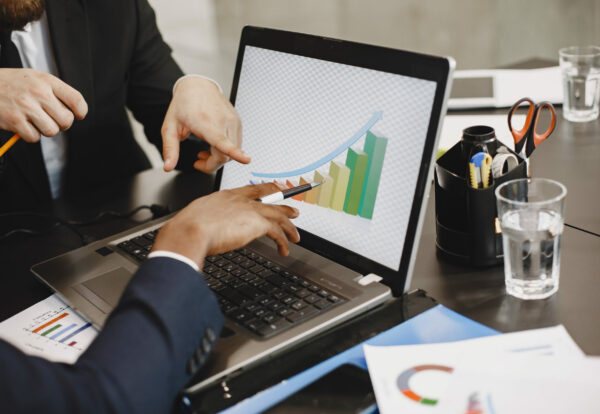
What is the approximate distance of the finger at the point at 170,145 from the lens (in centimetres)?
105

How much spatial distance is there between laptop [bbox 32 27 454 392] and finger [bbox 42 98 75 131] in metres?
0.22

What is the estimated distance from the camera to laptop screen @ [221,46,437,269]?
0.85 meters

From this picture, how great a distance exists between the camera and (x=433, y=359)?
72cm

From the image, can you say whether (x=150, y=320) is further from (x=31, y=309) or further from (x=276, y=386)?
(x=31, y=309)

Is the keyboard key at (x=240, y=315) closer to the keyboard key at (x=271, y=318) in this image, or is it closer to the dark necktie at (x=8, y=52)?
the keyboard key at (x=271, y=318)

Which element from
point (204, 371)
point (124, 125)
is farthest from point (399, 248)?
point (124, 125)

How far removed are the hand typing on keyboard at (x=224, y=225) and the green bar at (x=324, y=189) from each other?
55mm

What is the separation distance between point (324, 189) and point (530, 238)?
11.8 inches

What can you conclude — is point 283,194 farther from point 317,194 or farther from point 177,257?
point 177,257

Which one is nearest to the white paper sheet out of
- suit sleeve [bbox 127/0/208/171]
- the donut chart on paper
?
the donut chart on paper

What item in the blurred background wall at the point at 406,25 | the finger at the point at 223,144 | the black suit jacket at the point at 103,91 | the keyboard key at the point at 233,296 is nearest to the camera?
the keyboard key at the point at 233,296

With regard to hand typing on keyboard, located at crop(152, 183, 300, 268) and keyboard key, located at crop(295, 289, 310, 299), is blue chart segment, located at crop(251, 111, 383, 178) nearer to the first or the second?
hand typing on keyboard, located at crop(152, 183, 300, 268)

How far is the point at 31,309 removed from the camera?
3.16 feet

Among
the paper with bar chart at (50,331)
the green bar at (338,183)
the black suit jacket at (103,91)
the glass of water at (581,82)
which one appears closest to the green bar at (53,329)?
the paper with bar chart at (50,331)
